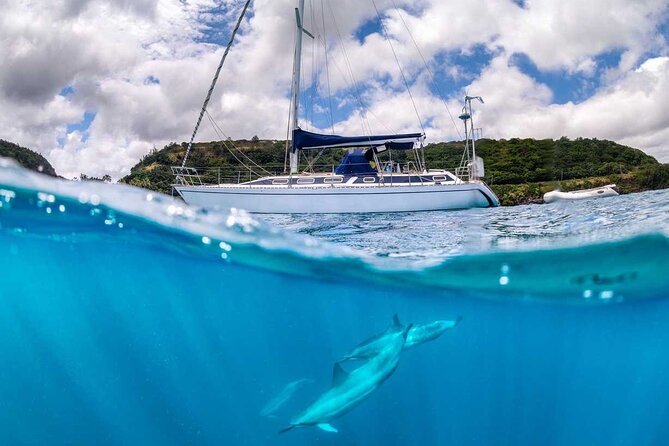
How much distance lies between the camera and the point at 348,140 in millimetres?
22906

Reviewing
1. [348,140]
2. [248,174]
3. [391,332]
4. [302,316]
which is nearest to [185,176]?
[248,174]

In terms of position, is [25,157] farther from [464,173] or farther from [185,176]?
[464,173]

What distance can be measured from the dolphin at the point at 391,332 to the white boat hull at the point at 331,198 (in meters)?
13.9

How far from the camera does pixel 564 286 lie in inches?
511

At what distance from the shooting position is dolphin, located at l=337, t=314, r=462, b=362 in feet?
24.5

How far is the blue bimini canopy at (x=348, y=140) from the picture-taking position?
904 inches

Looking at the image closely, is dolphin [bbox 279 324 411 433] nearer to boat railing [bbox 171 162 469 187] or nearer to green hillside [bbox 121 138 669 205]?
boat railing [bbox 171 162 469 187]

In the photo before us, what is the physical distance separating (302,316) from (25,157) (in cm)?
1027

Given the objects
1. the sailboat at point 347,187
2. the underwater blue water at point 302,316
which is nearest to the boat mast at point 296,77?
the sailboat at point 347,187

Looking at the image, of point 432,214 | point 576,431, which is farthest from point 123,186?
point 576,431

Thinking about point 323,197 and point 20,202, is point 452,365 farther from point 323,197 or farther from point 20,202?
point 20,202

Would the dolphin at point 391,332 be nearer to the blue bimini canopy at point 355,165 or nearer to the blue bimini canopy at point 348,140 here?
the blue bimini canopy at point 348,140

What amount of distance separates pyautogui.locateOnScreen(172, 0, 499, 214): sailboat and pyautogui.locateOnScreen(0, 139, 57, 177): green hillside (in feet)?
43.5

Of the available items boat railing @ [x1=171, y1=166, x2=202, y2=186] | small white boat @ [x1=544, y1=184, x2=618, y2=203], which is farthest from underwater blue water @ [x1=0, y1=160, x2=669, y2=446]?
boat railing @ [x1=171, y1=166, x2=202, y2=186]
